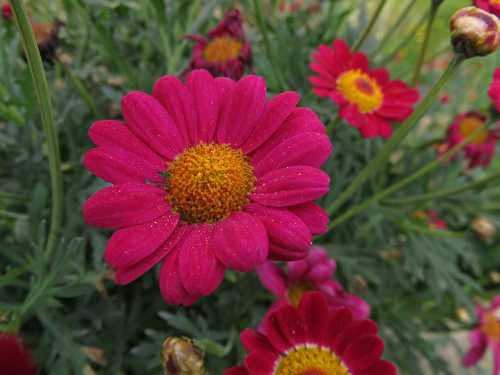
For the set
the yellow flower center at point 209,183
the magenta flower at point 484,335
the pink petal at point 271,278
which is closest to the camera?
the yellow flower center at point 209,183

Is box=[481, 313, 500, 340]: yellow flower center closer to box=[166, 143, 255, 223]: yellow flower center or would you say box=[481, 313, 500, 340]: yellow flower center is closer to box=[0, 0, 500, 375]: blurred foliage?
box=[0, 0, 500, 375]: blurred foliage

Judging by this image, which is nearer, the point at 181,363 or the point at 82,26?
the point at 181,363

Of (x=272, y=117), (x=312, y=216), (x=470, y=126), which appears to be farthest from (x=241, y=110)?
(x=470, y=126)

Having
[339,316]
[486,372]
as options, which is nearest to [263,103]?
[339,316]

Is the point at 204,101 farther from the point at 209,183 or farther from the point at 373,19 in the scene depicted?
the point at 373,19

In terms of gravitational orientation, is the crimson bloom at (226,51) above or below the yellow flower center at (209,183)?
above

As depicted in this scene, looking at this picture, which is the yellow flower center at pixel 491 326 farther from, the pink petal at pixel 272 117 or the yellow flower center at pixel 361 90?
the pink petal at pixel 272 117

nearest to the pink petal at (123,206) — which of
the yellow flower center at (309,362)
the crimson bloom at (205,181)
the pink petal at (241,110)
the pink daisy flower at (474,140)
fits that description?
the crimson bloom at (205,181)

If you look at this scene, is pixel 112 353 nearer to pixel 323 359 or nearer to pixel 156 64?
pixel 323 359
